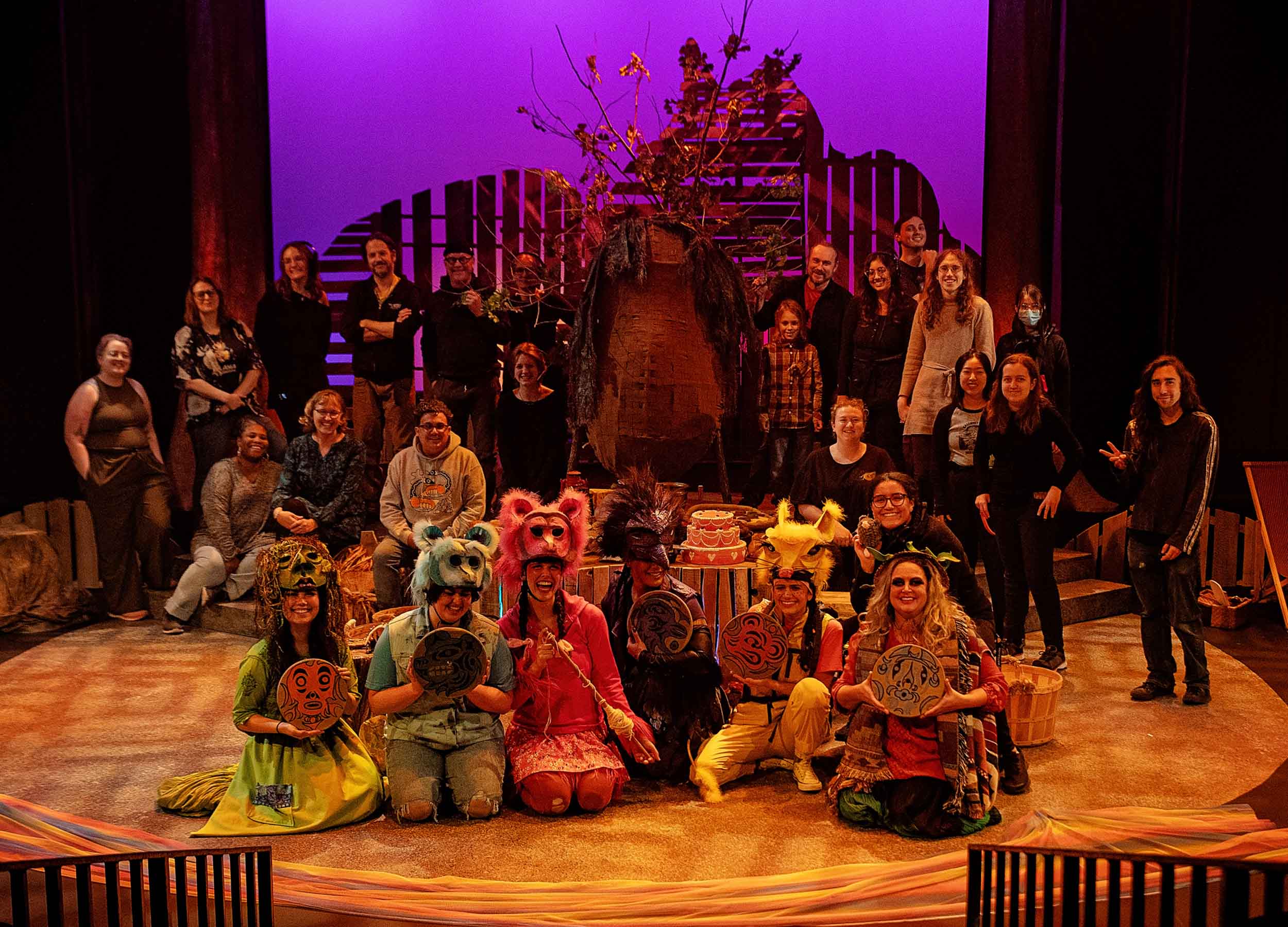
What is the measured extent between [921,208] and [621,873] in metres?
6.03

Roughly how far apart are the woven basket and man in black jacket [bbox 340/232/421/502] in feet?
11.9

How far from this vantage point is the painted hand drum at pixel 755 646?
429cm

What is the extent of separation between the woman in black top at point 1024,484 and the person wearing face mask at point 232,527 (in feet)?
11.8

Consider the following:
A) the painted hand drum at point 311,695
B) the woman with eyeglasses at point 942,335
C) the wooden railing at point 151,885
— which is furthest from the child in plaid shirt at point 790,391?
the wooden railing at point 151,885

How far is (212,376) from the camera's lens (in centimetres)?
678

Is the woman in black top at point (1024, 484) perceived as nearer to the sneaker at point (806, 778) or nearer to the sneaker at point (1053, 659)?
the sneaker at point (1053, 659)

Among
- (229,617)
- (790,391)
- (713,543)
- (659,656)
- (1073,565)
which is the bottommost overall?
(229,617)

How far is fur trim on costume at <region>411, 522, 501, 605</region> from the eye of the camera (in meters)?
3.91

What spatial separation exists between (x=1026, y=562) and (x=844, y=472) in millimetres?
906

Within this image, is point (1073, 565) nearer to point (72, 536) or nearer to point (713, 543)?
point (713, 543)

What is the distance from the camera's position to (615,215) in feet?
20.6

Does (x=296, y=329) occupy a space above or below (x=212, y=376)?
above

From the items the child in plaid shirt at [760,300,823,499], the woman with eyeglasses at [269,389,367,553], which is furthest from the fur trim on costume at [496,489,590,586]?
the child in plaid shirt at [760,300,823,499]

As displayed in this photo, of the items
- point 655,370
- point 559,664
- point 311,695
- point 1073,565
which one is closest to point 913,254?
point 1073,565
